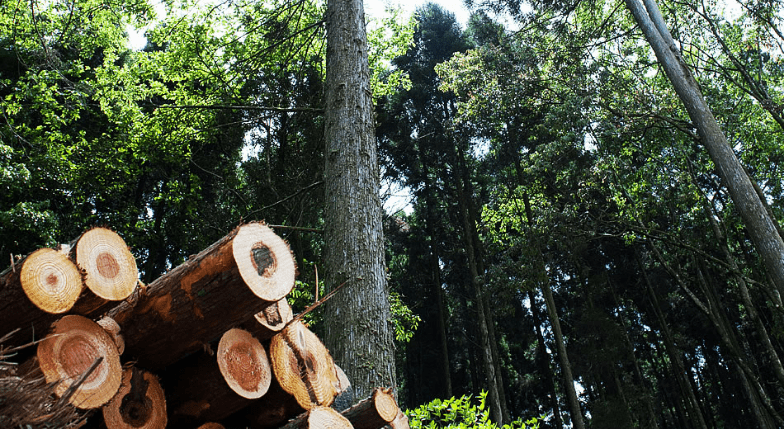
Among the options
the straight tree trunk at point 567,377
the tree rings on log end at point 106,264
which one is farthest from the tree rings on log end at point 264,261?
the straight tree trunk at point 567,377

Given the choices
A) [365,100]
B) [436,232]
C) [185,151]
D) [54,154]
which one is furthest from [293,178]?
[436,232]

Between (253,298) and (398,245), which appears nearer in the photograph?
(253,298)

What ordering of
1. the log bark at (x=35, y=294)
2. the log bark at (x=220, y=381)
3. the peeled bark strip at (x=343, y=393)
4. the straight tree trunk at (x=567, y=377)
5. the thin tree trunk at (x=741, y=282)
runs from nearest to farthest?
the log bark at (x=35, y=294) → the log bark at (x=220, y=381) → the peeled bark strip at (x=343, y=393) → the thin tree trunk at (x=741, y=282) → the straight tree trunk at (x=567, y=377)

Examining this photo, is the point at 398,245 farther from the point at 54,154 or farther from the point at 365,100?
the point at 365,100

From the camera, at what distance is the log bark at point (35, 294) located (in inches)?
73.0

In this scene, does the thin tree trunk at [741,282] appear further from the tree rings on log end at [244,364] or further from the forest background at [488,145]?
the tree rings on log end at [244,364]

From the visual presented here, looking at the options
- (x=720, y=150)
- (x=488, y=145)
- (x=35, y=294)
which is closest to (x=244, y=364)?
(x=35, y=294)

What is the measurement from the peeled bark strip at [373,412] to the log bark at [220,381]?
0.58m

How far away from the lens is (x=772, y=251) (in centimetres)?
675

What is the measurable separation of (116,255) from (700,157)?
50.5ft

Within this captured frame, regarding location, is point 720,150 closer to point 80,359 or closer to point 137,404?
point 137,404

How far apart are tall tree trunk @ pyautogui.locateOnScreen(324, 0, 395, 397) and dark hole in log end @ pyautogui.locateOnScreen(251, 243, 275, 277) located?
54.6 inches

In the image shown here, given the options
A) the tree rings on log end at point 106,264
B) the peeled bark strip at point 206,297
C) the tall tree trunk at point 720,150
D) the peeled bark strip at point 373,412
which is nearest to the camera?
the tree rings on log end at point 106,264

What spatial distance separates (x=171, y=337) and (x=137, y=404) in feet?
1.10
